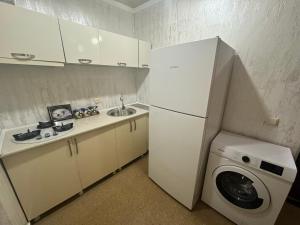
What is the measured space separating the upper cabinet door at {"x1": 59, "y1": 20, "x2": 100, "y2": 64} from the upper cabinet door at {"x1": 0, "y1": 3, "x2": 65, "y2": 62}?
0.07 meters

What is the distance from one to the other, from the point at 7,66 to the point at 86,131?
3.39 feet

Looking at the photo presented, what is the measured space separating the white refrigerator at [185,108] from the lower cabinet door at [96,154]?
0.57 meters

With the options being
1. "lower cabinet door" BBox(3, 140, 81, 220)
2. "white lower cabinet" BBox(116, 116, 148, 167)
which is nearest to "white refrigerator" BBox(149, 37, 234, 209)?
"white lower cabinet" BBox(116, 116, 148, 167)

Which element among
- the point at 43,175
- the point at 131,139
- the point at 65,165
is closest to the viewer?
the point at 43,175

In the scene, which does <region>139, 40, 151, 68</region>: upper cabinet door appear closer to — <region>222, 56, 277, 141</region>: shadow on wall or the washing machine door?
<region>222, 56, 277, 141</region>: shadow on wall

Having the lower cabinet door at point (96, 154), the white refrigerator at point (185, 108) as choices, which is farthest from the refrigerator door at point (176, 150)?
the lower cabinet door at point (96, 154)

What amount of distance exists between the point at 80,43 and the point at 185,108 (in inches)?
54.2

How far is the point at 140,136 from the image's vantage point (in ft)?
7.16

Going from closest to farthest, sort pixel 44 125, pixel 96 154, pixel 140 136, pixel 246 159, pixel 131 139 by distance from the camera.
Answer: pixel 246 159 → pixel 44 125 → pixel 96 154 → pixel 131 139 → pixel 140 136

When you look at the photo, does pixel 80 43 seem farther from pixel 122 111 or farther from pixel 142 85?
pixel 142 85

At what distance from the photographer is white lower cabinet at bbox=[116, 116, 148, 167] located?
6.23 feet

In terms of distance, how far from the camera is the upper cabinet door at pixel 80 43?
1.40 meters

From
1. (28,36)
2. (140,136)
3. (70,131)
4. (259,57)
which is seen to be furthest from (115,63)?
(259,57)

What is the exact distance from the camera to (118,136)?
1.86 m
